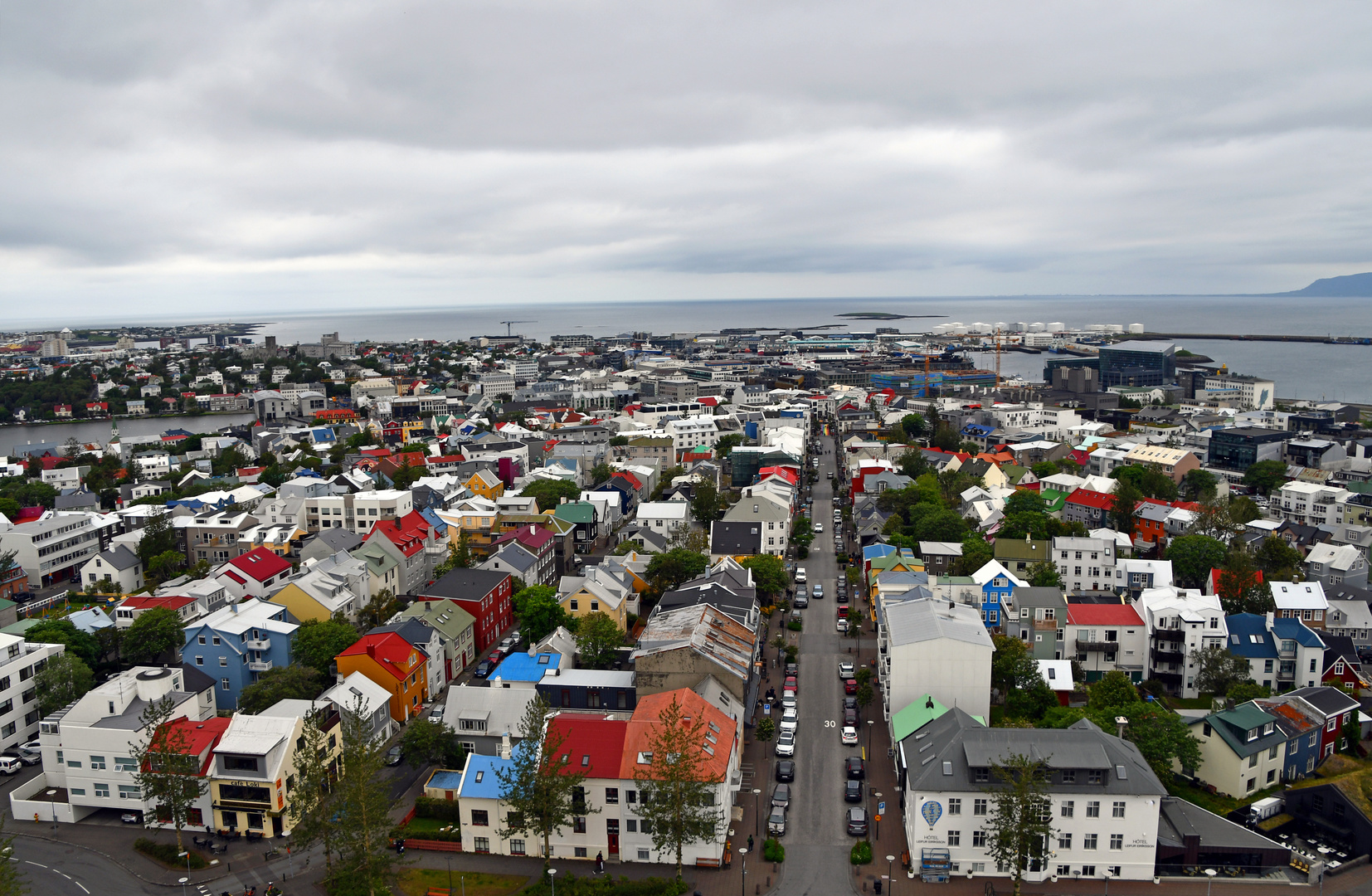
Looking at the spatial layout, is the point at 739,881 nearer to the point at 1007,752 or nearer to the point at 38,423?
the point at 1007,752

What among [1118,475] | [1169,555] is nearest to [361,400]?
[1118,475]

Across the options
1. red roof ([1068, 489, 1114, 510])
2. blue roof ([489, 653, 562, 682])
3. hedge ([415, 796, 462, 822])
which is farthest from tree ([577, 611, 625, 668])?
red roof ([1068, 489, 1114, 510])

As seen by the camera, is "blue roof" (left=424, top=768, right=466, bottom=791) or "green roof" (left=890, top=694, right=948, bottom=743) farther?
"green roof" (left=890, top=694, right=948, bottom=743)

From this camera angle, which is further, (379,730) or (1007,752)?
(379,730)

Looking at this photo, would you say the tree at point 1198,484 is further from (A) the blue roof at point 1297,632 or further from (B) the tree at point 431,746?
(B) the tree at point 431,746

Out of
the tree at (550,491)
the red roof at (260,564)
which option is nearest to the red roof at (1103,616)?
the tree at (550,491)

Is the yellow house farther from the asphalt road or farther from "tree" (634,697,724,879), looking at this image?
"tree" (634,697,724,879)
